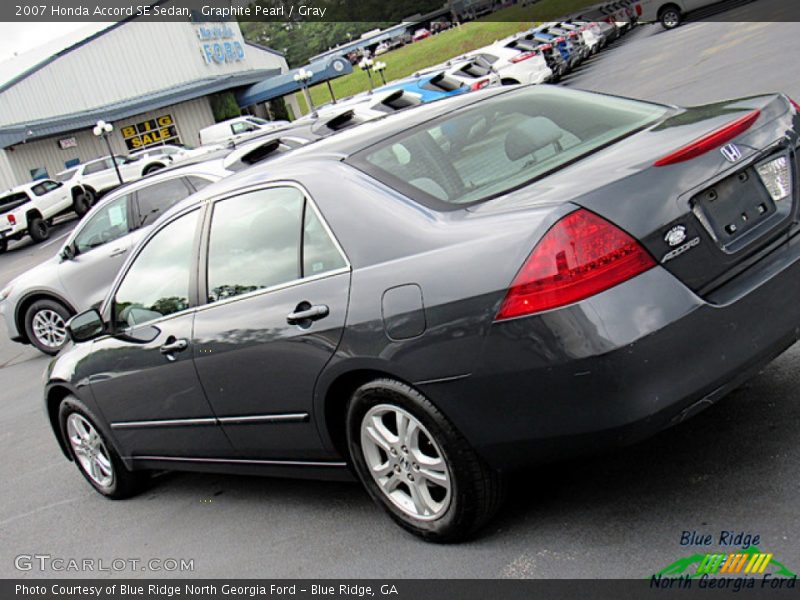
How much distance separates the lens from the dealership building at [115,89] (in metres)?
42.1

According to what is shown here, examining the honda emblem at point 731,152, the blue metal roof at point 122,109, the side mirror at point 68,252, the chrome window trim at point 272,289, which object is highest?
the blue metal roof at point 122,109

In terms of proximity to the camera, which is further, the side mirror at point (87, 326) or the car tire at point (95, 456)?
the car tire at point (95, 456)

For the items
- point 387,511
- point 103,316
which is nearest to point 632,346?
point 387,511

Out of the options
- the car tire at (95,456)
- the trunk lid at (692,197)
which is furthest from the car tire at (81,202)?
the trunk lid at (692,197)

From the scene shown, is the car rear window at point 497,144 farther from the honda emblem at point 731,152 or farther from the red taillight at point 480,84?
the red taillight at point 480,84

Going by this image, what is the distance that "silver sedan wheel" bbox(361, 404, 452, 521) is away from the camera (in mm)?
3742

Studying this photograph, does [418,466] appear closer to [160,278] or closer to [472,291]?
[472,291]

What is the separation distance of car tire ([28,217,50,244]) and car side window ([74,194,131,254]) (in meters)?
21.0

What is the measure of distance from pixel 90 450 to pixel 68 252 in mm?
6357

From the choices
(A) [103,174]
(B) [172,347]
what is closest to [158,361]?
(B) [172,347]

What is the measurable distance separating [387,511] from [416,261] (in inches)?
46.1

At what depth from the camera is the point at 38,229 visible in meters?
31.4

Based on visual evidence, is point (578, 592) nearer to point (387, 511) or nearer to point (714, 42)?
point (387, 511)

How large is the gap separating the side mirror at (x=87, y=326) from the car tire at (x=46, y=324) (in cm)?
674
